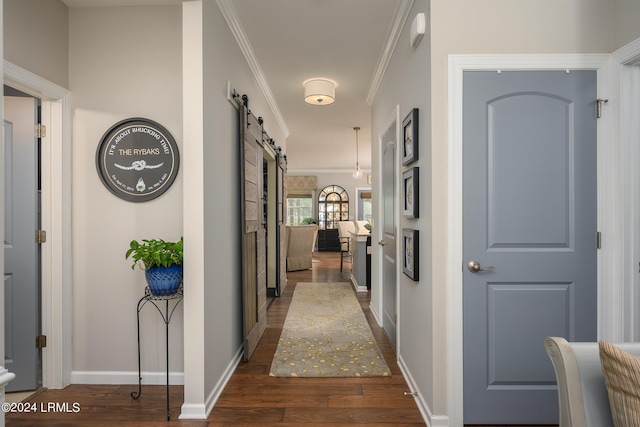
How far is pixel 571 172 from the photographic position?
1931 mm

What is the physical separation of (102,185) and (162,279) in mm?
945

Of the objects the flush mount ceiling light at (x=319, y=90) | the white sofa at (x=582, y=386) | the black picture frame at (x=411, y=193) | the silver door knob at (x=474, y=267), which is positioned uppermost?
the flush mount ceiling light at (x=319, y=90)

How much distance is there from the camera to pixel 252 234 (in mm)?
3070

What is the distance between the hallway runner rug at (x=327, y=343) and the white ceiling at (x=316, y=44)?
2.30m

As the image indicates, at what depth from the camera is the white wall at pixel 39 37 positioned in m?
2.04

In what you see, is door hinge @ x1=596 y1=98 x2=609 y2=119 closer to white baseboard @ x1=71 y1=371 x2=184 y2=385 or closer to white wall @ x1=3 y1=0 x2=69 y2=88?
white baseboard @ x1=71 y1=371 x2=184 y2=385

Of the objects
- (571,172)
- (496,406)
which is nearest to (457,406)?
(496,406)

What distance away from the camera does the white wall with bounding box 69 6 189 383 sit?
244cm

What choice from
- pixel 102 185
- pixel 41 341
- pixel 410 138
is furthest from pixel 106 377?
pixel 410 138

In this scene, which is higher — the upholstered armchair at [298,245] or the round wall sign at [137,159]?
the round wall sign at [137,159]

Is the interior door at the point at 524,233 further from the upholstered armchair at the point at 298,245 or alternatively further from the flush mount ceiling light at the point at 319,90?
the upholstered armchair at the point at 298,245

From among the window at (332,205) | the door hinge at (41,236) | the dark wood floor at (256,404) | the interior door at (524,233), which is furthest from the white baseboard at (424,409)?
the window at (332,205)

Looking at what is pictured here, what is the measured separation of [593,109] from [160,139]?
2664mm

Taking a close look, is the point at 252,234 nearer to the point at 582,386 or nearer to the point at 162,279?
the point at 162,279
